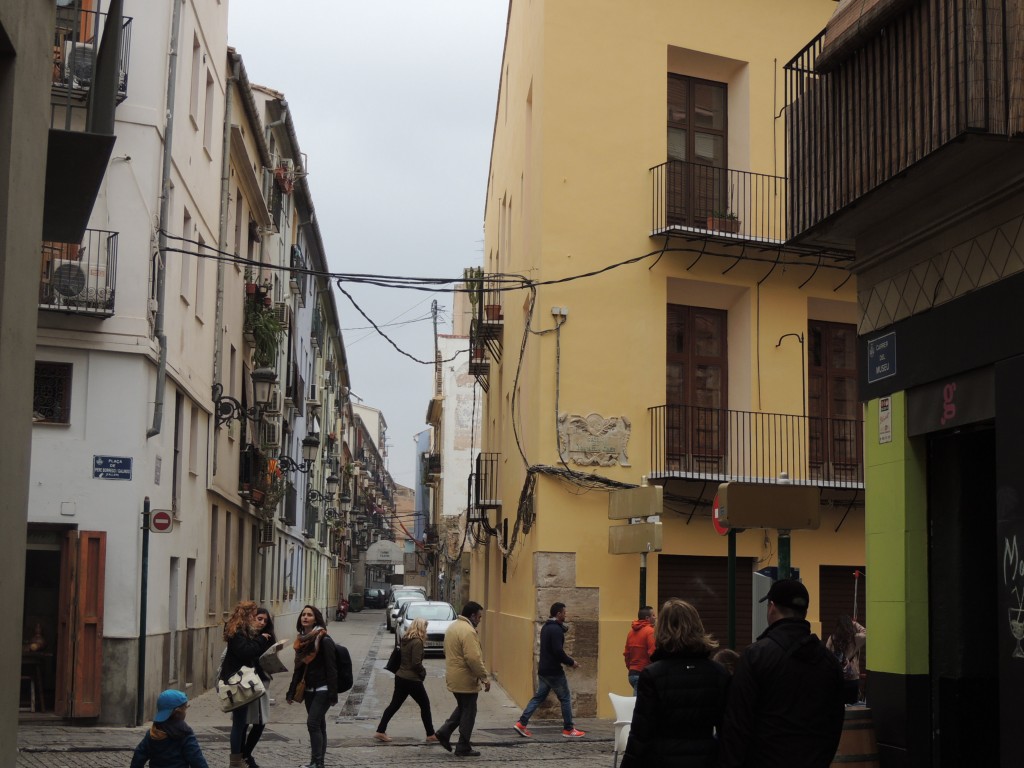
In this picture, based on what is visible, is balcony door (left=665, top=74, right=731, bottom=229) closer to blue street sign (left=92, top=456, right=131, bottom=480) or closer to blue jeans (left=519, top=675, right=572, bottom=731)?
blue jeans (left=519, top=675, right=572, bottom=731)

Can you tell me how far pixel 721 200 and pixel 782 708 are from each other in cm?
1516

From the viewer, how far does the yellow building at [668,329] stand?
19.4 metres

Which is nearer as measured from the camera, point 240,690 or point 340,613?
point 240,690

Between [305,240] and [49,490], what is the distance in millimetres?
29481

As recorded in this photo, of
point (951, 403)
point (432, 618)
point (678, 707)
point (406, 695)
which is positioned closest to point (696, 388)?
point (406, 695)

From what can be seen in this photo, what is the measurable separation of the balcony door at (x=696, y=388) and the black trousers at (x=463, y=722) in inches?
246

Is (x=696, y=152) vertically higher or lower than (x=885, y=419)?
higher

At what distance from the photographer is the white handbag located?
12898mm

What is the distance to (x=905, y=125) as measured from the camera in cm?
852

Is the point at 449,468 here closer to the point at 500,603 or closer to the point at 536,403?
the point at 500,603

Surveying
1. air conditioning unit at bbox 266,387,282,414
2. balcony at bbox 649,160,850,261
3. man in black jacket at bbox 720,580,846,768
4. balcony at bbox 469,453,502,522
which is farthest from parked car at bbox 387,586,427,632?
man in black jacket at bbox 720,580,846,768

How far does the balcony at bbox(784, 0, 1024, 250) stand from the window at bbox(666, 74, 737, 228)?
31.9ft

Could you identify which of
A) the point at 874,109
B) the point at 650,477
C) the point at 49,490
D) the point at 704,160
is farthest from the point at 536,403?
the point at 874,109

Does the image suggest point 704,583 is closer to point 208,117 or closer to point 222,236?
point 222,236
